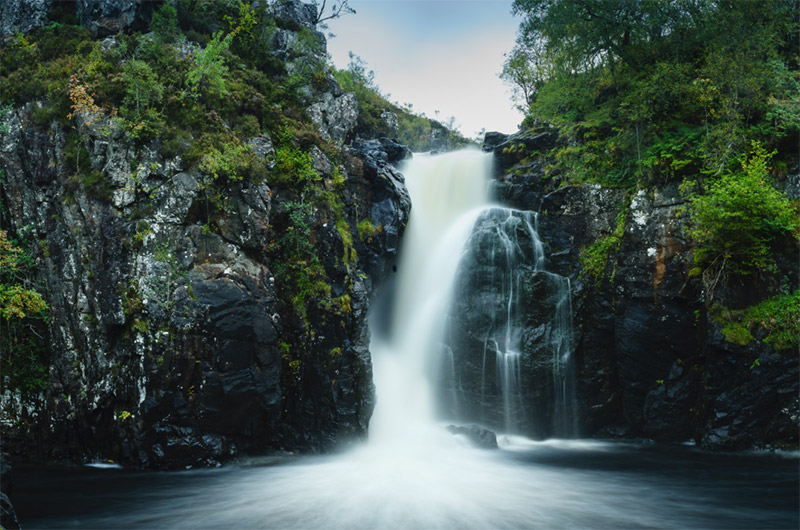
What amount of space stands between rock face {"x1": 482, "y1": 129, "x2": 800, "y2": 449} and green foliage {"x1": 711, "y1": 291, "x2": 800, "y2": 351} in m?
0.18

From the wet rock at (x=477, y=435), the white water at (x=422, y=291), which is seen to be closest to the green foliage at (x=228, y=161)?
the white water at (x=422, y=291)

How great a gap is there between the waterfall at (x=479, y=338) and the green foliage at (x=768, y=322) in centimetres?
405

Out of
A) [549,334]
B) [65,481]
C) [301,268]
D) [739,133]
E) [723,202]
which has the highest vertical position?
[739,133]

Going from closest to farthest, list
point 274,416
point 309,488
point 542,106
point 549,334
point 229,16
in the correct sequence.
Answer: point 309,488 → point 274,416 → point 549,334 → point 229,16 → point 542,106

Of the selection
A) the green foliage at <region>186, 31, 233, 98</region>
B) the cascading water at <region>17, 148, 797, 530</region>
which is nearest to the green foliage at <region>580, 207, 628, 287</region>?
the cascading water at <region>17, 148, 797, 530</region>

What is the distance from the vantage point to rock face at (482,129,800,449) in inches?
444

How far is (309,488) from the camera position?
9.19 metres

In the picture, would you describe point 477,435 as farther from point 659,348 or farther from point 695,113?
point 695,113

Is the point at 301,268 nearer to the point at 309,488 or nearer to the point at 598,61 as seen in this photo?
the point at 309,488

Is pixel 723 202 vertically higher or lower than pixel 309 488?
higher

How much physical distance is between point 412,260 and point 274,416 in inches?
294

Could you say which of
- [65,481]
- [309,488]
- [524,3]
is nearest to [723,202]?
[524,3]

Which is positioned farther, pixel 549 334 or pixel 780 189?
pixel 549 334

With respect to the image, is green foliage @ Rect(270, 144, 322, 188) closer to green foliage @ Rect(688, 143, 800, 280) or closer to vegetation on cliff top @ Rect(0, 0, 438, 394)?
vegetation on cliff top @ Rect(0, 0, 438, 394)
